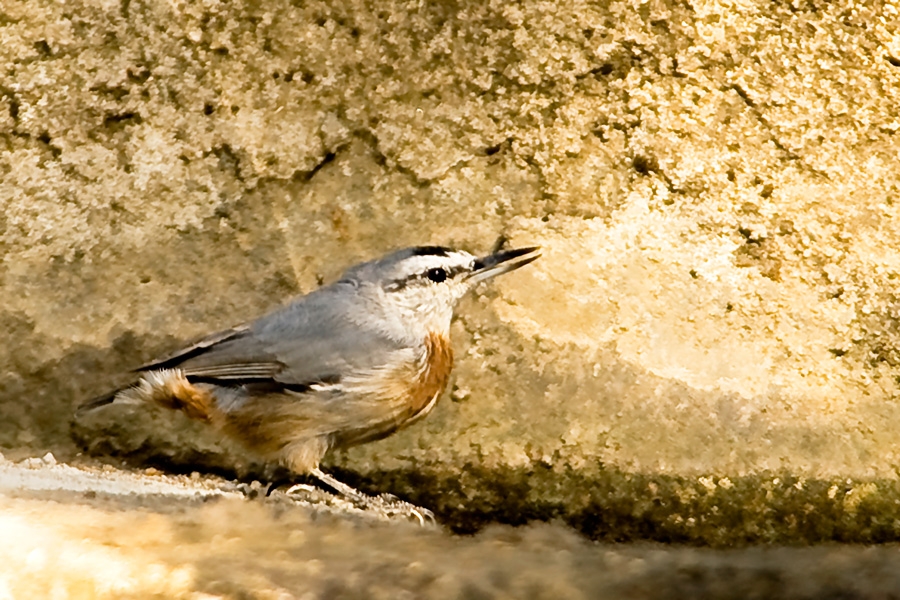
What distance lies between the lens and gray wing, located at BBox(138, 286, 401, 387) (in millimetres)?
2219

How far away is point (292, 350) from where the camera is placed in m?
2.25

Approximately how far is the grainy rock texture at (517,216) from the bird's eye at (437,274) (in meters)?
0.19

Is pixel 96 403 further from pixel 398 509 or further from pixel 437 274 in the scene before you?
pixel 437 274

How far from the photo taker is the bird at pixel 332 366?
220cm

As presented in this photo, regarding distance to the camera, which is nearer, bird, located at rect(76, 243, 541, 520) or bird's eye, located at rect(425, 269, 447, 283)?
bird, located at rect(76, 243, 541, 520)

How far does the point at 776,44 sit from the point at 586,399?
1.04 metres

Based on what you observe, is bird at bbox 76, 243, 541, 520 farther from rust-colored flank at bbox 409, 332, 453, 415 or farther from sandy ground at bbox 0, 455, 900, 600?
sandy ground at bbox 0, 455, 900, 600

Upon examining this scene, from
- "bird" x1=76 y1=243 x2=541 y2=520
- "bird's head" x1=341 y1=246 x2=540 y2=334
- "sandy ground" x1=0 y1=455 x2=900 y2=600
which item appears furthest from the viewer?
"bird's head" x1=341 y1=246 x2=540 y2=334

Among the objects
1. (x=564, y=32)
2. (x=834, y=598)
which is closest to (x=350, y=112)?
(x=564, y=32)

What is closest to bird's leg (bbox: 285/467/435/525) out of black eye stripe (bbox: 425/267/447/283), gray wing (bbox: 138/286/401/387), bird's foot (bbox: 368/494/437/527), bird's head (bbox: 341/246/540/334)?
bird's foot (bbox: 368/494/437/527)

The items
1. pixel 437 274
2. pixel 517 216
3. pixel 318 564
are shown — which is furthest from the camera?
pixel 517 216

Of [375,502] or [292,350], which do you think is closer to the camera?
[292,350]

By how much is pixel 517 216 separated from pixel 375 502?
0.85m

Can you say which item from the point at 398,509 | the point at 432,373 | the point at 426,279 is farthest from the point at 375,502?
the point at 426,279
